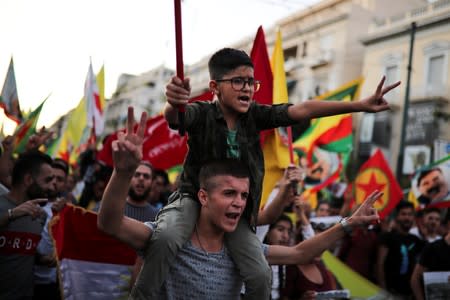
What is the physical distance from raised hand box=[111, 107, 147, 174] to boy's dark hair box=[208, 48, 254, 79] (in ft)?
2.64

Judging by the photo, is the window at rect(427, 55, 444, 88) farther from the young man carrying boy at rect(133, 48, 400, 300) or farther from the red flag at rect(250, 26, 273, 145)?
the young man carrying boy at rect(133, 48, 400, 300)

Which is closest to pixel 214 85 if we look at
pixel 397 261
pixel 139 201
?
pixel 139 201

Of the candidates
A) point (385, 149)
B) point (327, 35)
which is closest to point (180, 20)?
point (385, 149)

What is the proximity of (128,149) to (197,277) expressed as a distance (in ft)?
2.71

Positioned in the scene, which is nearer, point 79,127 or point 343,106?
point 343,106

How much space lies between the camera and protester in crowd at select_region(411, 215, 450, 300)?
4.83 meters

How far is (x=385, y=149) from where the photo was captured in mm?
32688

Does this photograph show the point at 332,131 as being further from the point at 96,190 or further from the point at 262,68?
the point at 96,190

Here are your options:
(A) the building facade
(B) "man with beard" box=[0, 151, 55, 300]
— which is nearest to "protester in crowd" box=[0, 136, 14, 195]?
(B) "man with beard" box=[0, 151, 55, 300]

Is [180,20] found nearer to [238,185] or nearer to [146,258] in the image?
[238,185]

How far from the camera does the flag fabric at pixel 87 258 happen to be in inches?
167

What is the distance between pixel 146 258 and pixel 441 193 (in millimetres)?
4744

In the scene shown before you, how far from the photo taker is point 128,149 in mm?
2219

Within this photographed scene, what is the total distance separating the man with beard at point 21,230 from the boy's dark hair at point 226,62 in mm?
1600
